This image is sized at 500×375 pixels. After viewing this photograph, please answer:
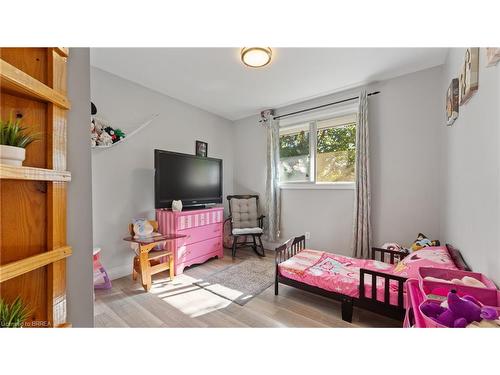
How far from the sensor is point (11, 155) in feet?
1.67

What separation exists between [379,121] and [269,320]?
273 centimetres

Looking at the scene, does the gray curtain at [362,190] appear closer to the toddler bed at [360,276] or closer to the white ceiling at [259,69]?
the toddler bed at [360,276]

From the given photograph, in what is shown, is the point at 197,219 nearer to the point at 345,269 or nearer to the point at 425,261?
the point at 345,269

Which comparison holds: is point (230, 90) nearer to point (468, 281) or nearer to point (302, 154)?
point (302, 154)

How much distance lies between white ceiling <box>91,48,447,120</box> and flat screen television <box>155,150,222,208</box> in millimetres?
978

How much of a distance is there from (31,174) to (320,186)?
10.2ft

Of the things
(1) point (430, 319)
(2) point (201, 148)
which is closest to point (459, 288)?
(1) point (430, 319)

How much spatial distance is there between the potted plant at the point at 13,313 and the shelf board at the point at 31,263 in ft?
0.33

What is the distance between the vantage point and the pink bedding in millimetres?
1480

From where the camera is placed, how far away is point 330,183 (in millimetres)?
3020

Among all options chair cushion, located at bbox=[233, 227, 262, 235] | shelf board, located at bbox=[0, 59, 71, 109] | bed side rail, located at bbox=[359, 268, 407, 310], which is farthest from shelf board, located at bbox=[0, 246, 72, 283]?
chair cushion, located at bbox=[233, 227, 262, 235]

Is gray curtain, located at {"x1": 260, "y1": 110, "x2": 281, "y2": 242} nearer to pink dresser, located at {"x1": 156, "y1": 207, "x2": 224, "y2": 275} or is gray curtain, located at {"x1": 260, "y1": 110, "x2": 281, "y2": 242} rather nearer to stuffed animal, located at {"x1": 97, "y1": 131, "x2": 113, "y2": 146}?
pink dresser, located at {"x1": 156, "y1": 207, "x2": 224, "y2": 275}

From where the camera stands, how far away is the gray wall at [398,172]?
89.8 inches
